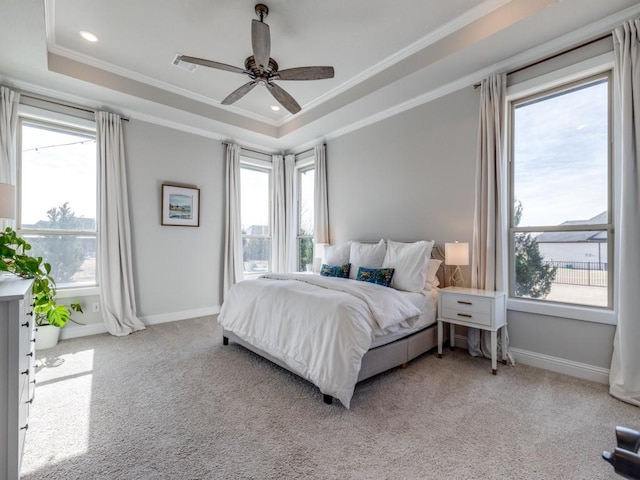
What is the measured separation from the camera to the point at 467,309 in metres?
2.86

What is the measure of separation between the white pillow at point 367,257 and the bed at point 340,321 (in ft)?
0.16

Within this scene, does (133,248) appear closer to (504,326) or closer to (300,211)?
(300,211)

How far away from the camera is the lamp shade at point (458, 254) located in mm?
3068

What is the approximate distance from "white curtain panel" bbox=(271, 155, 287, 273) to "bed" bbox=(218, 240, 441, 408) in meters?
2.22

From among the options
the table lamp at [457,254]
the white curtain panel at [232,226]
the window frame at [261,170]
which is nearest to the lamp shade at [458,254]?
the table lamp at [457,254]

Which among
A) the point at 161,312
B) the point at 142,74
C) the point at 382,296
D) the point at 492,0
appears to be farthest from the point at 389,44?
the point at 161,312

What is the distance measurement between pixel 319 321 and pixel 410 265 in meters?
1.40

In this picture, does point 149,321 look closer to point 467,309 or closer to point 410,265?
point 410,265

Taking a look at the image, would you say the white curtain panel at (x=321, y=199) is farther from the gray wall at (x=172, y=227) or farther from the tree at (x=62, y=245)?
the tree at (x=62, y=245)

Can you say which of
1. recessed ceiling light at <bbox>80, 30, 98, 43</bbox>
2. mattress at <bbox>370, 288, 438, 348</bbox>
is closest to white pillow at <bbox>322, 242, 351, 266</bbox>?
mattress at <bbox>370, 288, 438, 348</bbox>

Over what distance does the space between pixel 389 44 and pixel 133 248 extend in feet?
13.3

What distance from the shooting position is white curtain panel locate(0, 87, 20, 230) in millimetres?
3230

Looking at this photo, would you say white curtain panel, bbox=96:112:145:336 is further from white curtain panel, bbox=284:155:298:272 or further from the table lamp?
the table lamp

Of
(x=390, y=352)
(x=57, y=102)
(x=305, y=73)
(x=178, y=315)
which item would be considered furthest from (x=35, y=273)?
(x=390, y=352)
